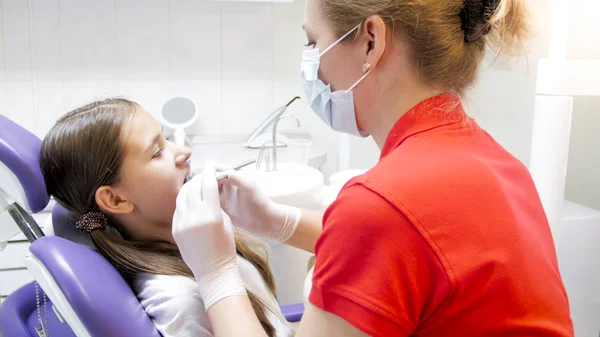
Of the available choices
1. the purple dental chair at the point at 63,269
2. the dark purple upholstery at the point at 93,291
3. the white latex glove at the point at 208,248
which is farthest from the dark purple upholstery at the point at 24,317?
the white latex glove at the point at 208,248

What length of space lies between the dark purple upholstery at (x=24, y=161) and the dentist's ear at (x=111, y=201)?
12 centimetres

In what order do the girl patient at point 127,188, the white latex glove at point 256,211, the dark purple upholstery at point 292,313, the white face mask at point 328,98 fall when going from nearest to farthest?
the white face mask at point 328,98
the girl patient at point 127,188
the white latex glove at point 256,211
the dark purple upholstery at point 292,313

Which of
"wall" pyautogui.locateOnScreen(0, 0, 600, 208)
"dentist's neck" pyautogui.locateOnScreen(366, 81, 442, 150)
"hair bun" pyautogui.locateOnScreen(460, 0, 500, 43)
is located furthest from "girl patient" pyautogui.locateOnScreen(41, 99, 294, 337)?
"wall" pyautogui.locateOnScreen(0, 0, 600, 208)

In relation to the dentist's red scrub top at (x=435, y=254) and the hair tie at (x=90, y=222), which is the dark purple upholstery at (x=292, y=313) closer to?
the hair tie at (x=90, y=222)

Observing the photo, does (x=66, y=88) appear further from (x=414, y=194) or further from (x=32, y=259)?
(x=414, y=194)

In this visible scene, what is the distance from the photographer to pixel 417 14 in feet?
2.77

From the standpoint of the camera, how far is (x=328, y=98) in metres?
1.01

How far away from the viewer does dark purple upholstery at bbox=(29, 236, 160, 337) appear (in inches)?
36.2

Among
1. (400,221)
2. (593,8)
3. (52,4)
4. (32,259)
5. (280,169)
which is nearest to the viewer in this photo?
(400,221)

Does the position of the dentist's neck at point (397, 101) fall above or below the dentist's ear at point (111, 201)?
above

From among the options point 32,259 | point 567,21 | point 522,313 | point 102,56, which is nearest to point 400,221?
point 522,313

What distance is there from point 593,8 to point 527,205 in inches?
41.3

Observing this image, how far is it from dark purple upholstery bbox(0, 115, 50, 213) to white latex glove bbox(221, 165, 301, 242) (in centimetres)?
43

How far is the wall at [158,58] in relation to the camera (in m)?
2.37
